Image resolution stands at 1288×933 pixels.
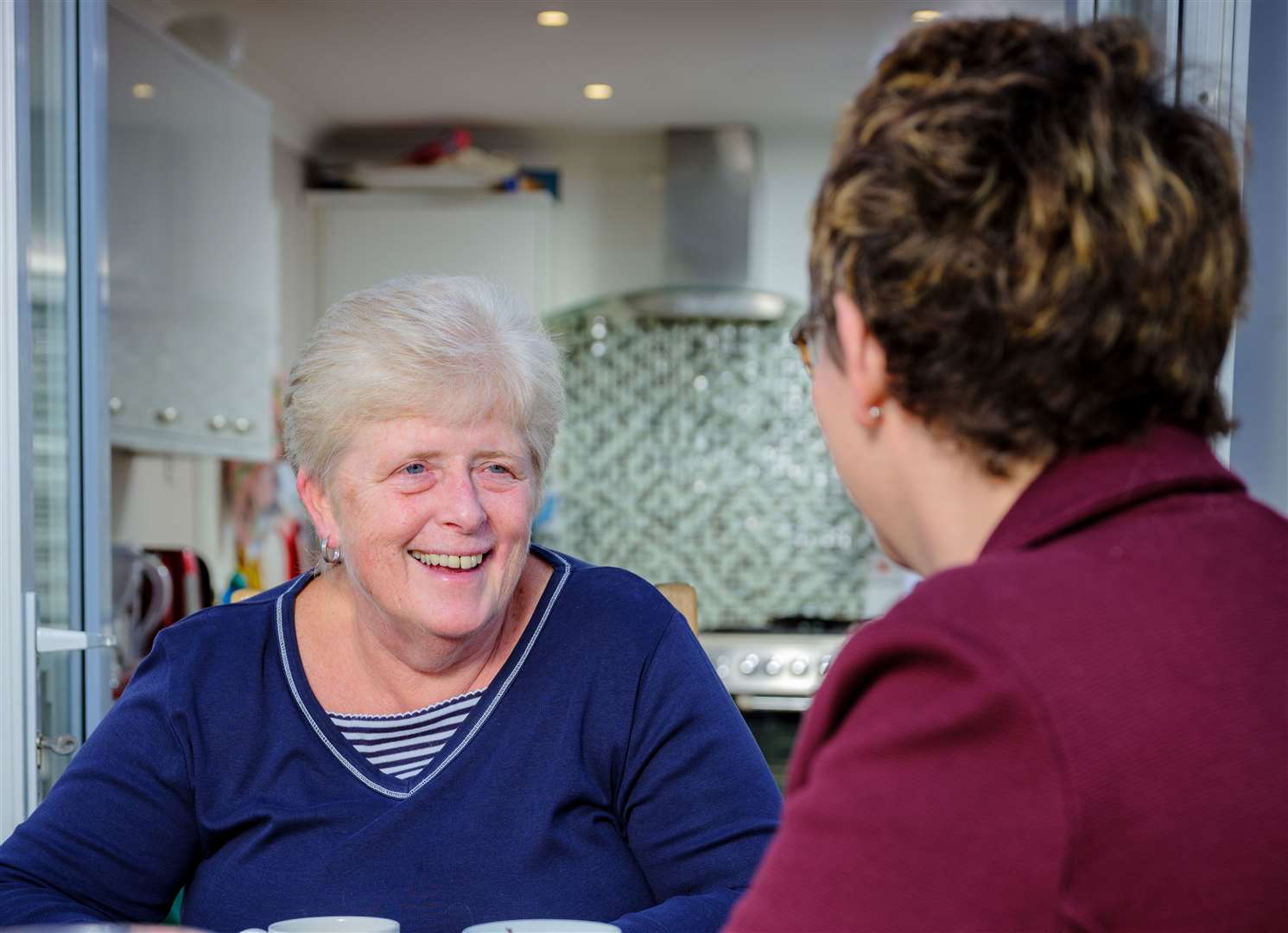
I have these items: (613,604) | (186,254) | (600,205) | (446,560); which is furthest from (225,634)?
(600,205)

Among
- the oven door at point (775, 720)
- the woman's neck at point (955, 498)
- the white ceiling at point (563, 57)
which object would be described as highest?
the white ceiling at point (563, 57)

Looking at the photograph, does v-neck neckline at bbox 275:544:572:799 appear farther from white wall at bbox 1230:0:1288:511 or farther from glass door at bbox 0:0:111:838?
white wall at bbox 1230:0:1288:511

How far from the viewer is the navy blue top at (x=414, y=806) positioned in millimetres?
1299

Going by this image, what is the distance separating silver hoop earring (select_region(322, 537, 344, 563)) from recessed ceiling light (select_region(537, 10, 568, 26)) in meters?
2.70

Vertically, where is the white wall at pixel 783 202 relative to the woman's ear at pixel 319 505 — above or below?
above

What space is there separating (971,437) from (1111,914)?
22cm

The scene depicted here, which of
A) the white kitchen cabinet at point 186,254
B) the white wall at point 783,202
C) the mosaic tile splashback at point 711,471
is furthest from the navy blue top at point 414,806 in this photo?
the white wall at point 783,202

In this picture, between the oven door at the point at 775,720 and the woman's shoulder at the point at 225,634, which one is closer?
the woman's shoulder at the point at 225,634

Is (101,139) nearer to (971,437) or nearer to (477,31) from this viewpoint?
(971,437)

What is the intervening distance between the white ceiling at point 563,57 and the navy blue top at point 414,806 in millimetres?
2745

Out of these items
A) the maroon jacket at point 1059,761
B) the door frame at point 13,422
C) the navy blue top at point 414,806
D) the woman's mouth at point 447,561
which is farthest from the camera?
the door frame at point 13,422

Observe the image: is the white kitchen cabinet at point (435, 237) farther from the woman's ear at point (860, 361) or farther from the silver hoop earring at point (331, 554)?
the woman's ear at point (860, 361)

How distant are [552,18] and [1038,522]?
3530 mm

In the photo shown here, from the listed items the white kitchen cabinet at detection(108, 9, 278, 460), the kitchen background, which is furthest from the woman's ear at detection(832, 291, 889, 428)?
the white kitchen cabinet at detection(108, 9, 278, 460)
